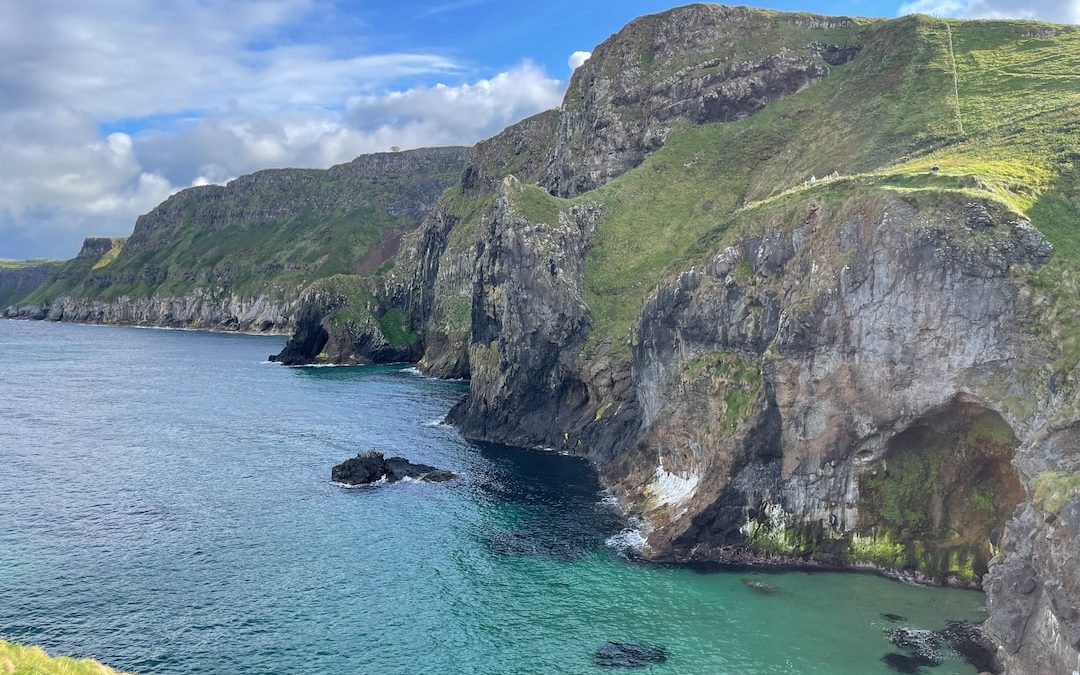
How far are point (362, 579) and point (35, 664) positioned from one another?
99.3 feet

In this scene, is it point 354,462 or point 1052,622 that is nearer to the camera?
point 1052,622

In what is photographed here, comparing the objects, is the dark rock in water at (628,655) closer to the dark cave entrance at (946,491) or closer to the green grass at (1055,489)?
the dark cave entrance at (946,491)

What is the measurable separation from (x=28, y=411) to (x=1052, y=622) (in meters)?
131

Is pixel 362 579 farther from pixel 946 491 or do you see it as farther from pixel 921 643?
pixel 946 491

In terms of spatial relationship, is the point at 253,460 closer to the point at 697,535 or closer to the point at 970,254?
the point at 697,535

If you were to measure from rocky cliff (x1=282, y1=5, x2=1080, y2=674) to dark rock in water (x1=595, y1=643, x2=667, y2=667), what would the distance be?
14457 millimetres

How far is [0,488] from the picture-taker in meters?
71.6

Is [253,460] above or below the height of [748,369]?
below

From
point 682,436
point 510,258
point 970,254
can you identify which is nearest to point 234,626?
point 682,436

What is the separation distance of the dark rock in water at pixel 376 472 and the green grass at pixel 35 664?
4991 cm

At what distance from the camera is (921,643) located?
42.4 m

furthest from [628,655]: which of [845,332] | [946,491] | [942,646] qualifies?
[845,332]

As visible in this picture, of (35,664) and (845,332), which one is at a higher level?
(845,332)

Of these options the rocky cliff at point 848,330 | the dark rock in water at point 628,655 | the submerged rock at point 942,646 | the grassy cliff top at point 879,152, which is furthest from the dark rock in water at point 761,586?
the grassy cliff top at point 879,152
